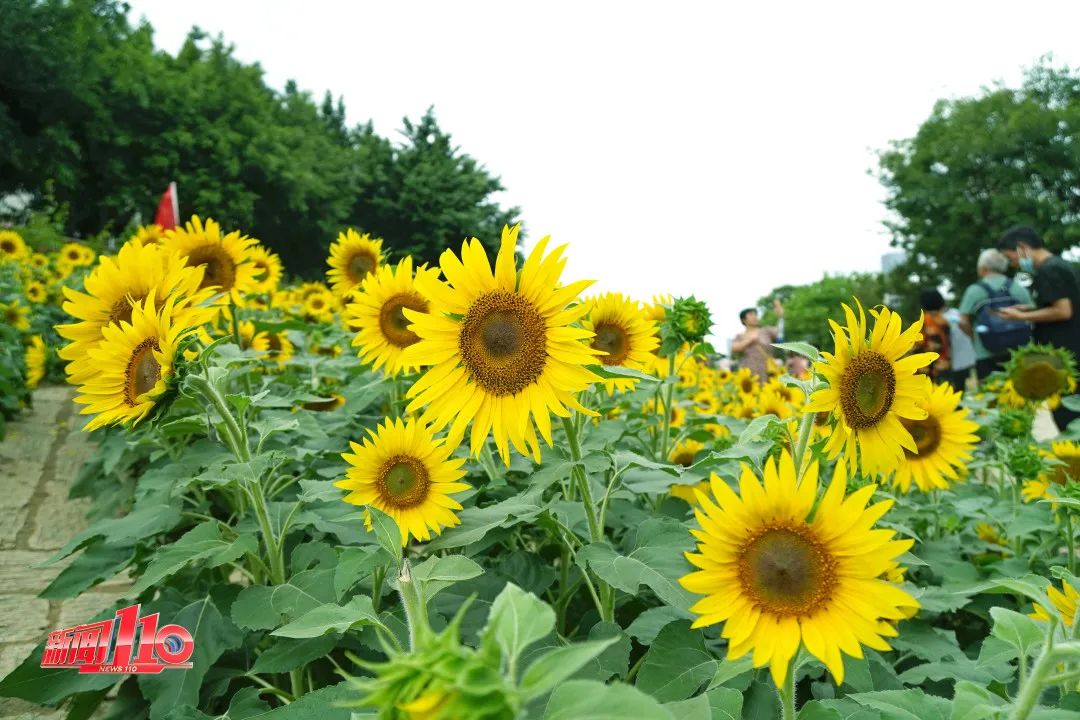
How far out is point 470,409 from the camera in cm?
177

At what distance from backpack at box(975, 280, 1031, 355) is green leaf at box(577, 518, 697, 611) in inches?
230

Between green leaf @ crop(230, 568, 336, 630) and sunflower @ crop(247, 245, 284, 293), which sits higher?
sunflower @ crop(247, 245, 284, 293)

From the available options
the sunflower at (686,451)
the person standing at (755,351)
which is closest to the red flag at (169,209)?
the person standing at (755,351)

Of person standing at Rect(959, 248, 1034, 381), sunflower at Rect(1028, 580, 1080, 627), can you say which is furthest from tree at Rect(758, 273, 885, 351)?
sunflower at Rect(1028, 580, 1080, 627)

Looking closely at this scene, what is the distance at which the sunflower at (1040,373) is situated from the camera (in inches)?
170

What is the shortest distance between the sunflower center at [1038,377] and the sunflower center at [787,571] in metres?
3.83

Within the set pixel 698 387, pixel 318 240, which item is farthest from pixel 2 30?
pixel 698 387

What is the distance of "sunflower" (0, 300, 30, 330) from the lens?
6750mm

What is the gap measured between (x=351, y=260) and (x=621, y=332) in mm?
1670

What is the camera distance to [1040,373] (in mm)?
4340

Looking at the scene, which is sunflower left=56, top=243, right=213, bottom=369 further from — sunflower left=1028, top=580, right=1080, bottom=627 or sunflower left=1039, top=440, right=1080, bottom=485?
sunflower left=1039, top=440, right=1080, bottom=485

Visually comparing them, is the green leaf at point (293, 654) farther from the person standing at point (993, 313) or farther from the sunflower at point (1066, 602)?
the person standing at point (993, 313)

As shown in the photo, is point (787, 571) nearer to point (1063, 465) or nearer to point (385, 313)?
point (385, 313)

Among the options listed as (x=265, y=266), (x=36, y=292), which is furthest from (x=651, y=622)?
(x=36, y=292)
